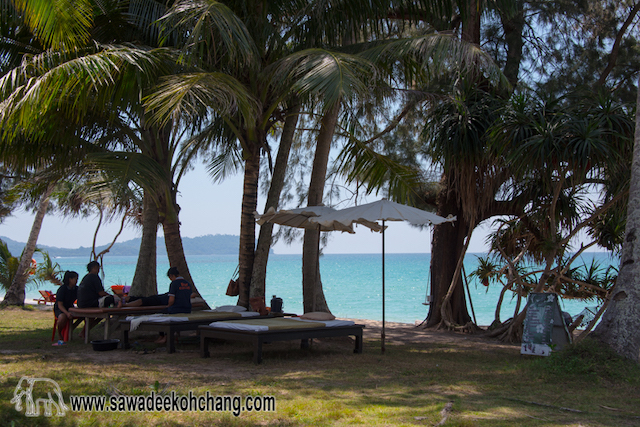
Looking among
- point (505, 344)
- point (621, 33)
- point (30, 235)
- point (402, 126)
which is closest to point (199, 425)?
point (505, 344)

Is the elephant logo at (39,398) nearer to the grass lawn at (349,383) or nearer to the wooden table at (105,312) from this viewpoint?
the grass lawn at (349,383)

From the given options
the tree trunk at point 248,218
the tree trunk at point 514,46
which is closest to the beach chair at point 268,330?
the tree trunk at point 248,218

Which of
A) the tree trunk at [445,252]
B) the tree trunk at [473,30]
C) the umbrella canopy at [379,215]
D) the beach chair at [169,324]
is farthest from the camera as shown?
the tree trunk at [445,252]

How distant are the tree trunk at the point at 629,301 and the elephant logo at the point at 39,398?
17.0 ft

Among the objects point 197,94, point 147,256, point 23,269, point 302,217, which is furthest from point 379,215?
point 23,269

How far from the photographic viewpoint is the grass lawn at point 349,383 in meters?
4.00

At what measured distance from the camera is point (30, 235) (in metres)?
14.8

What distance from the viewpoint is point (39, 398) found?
4.23m

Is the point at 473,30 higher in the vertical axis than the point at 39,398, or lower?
higher

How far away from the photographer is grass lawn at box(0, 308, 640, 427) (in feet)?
13.1

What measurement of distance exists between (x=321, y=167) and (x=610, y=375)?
5.09 meters

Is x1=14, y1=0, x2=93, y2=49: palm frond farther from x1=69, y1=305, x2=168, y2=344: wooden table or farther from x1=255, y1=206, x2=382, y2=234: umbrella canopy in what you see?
x1=69, y1=305, x2=168, y2=344: wooden table

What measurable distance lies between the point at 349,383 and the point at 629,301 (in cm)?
310

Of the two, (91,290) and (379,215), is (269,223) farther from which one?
(91,290)
